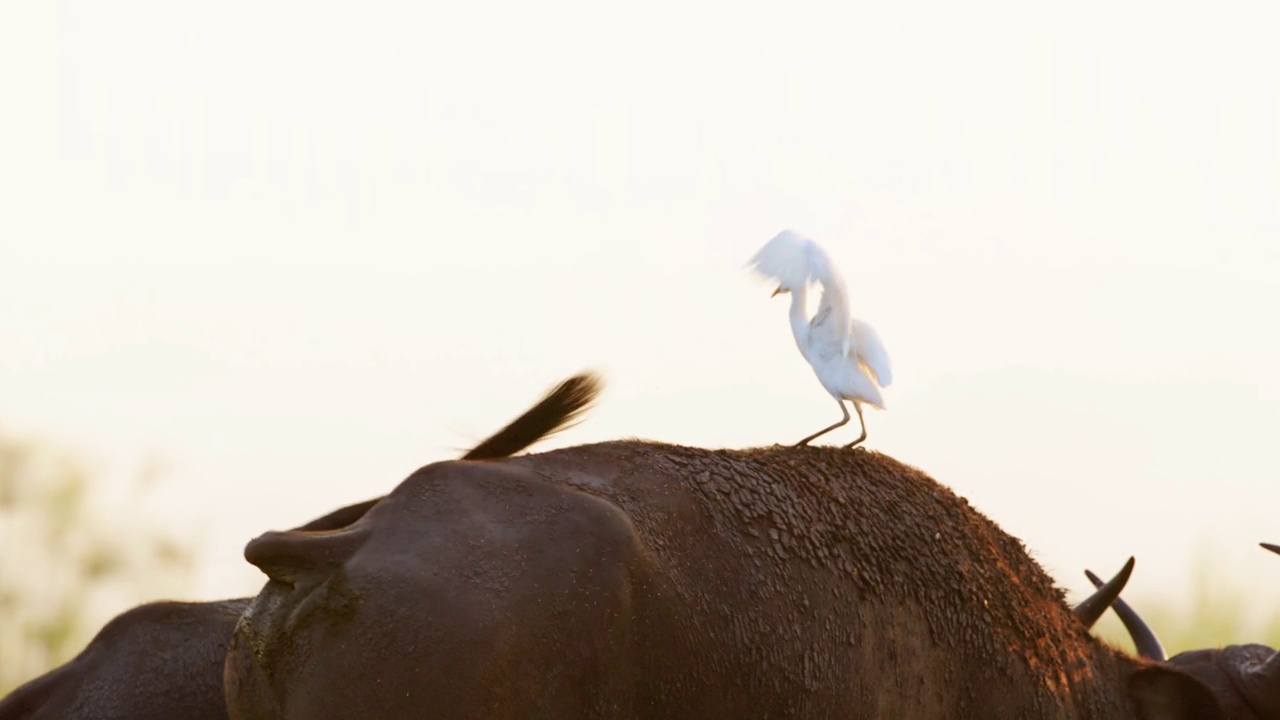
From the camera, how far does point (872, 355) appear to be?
543 cm

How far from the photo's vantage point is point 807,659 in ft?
14.0

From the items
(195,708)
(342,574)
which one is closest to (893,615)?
(342,574)

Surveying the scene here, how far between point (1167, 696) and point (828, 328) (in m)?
1.58

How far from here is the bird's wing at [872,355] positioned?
5.42 m

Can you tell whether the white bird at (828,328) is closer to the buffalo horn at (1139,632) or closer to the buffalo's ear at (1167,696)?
the buffalo's ear at (1167,696)

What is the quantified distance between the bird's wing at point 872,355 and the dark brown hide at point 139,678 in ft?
7.22

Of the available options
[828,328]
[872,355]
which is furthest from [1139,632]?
[828,328]

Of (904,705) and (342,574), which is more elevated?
(342,574)

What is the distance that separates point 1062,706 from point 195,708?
2.61 m

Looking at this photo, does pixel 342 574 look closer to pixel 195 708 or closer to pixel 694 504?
pixel 694 504

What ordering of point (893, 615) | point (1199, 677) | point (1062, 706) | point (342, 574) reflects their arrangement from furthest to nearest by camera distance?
point (1199, 677) < point (1062, 706) < point (893, 615) < point (342, 574)

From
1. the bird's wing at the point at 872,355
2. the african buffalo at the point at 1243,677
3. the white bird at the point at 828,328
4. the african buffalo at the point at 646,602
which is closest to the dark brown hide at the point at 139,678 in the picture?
the african buffalo at the point at 646,602

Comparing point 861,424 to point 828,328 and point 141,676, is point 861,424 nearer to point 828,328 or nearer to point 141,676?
point 828,328

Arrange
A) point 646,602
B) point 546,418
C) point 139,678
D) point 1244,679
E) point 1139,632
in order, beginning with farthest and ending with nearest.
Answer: point 1139,632 → point 1244,679 → point 139,678 → point 546,418 → point 646,602
